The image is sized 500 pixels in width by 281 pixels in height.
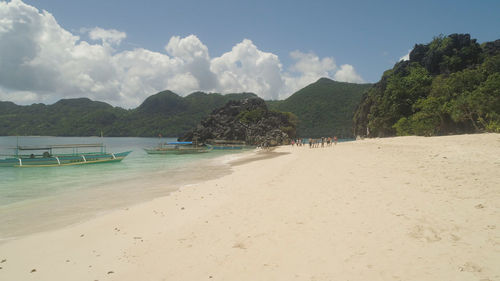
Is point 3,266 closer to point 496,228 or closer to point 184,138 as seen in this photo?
point 496,228

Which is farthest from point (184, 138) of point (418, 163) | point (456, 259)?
point (456, 259)

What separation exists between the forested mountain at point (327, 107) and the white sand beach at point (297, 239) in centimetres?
12085

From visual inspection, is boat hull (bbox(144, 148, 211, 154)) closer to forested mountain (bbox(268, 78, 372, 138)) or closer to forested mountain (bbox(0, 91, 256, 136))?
forested mountain (bbox(268, 78, 372, 138))

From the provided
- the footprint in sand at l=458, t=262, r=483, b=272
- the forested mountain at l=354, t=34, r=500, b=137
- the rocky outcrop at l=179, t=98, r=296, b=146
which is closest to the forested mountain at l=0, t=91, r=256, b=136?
the rocky outcrop at l=179, t=98, r=296, b=146

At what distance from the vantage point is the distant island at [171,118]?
132500mm

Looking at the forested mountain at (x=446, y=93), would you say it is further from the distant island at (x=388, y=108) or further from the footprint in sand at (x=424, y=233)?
the footprint in sand at (x=424, y=233)

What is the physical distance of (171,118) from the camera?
185 metres

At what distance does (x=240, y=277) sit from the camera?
3.72 meters

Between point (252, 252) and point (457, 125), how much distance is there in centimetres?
4621

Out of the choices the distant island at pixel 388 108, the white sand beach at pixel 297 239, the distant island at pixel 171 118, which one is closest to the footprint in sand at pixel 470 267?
the white sand beach at pixel 297 239

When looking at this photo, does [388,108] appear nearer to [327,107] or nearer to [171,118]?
[327,107]

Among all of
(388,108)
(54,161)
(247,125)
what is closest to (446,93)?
(388,108)

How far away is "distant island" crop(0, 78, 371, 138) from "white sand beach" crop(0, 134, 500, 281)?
122 meters

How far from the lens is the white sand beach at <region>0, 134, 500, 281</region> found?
3.77 m
